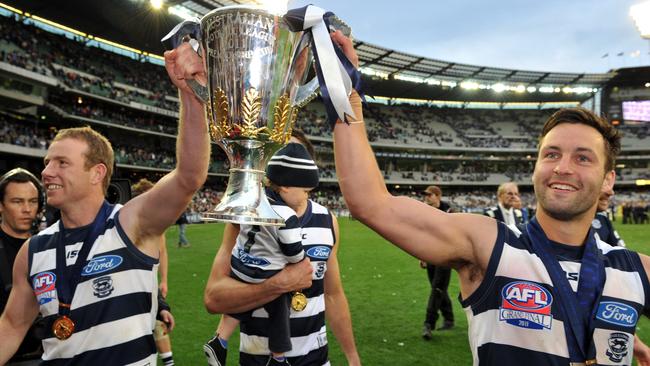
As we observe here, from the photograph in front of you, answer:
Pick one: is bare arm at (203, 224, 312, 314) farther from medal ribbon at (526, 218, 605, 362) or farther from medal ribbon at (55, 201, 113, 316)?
medal ribbon at (526, 218, 605, 362)

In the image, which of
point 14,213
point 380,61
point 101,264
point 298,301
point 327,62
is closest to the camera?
point 327,62

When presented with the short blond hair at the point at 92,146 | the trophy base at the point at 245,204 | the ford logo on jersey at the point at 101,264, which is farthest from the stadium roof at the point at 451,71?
the trophy base at the point at 245,204

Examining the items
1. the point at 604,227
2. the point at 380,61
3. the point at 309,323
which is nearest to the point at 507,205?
the point at 604,227

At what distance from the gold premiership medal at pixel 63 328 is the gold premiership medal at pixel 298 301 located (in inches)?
41.2

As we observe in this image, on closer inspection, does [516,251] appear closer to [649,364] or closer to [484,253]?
[484,253]

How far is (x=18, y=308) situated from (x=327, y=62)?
2.12m

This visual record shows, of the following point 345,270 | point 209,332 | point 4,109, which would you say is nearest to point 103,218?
point 209,332

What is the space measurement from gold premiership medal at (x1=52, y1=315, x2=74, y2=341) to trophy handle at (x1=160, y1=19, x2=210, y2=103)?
124 cm

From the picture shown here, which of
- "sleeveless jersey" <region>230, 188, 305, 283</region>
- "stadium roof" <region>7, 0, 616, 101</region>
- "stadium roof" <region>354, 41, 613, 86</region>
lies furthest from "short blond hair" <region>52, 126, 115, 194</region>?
"stadium roof" <region>354, 41, 613, 86</region>

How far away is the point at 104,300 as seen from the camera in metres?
2.02

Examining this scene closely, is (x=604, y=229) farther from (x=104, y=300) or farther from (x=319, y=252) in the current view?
(x=104, y=300)

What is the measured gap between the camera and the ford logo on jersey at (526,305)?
1.64 metres

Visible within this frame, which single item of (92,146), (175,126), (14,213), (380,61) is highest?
(380,61)

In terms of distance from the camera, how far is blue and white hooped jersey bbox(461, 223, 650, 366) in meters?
1.61
